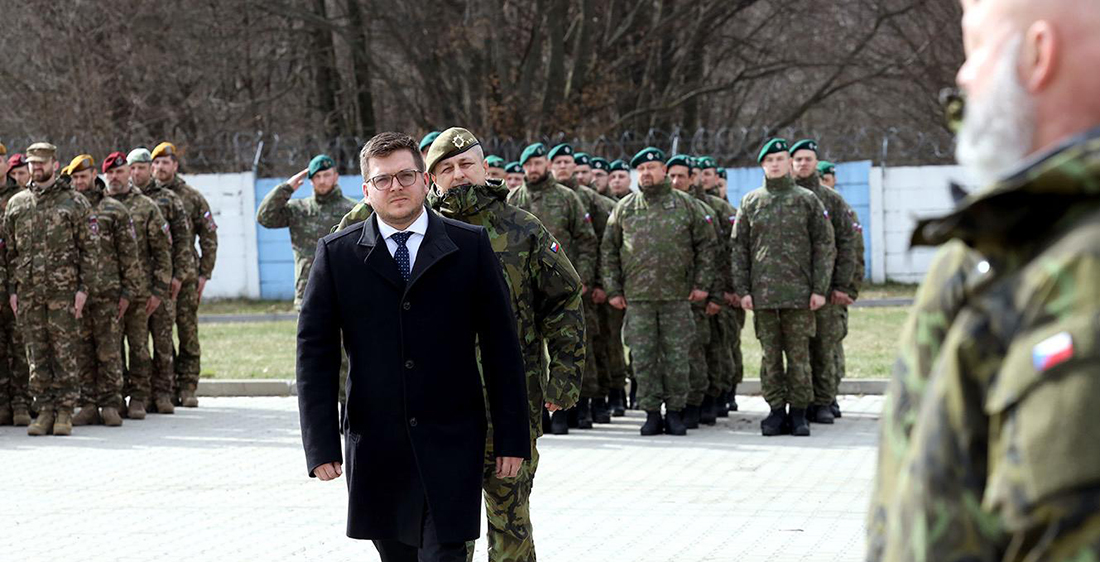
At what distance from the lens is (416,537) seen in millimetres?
5078

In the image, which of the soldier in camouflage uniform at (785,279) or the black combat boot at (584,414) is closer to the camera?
the soldier in camouflage uniform at (785,279)

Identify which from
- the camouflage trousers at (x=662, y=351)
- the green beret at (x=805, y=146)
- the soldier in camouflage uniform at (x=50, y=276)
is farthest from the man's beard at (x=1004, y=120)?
the soldier in camouflage uniform at (x=50, y=276)

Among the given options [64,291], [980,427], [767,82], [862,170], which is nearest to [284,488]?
[64,291]

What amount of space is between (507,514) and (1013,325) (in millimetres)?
4016

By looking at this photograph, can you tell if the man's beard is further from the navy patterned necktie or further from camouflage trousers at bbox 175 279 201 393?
camouflage trousers at bbox 175 279 201 393

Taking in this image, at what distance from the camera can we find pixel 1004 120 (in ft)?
6.82

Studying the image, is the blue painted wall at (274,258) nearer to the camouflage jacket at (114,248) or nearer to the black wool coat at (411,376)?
the camouflage jacket at (114,248)

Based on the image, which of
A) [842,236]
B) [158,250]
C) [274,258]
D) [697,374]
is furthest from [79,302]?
[274,258]

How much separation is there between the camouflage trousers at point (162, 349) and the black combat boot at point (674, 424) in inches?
198

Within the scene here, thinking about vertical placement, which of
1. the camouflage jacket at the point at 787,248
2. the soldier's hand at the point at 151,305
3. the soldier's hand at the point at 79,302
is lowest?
the soldier's hand at the point at 151,305

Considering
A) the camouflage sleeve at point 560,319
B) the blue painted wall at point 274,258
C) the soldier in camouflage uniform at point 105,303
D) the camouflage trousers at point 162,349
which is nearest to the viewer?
the camouflage sleeve at point 560,319

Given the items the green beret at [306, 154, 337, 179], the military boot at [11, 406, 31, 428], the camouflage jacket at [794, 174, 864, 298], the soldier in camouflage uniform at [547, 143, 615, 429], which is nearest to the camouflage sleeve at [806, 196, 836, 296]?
the camouflage jacket at [794, 174, 864, 298]

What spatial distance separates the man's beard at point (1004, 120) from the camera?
2066 mm

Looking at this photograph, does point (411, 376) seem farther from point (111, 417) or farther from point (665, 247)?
point (111, 417)
